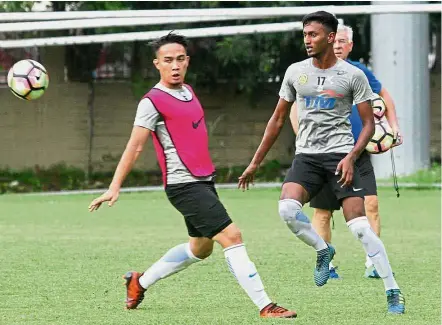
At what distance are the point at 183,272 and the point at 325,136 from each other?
8.27 feet

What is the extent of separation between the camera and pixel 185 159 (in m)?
7.33

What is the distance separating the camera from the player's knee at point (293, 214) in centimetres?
789

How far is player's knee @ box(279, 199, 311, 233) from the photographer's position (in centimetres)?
789

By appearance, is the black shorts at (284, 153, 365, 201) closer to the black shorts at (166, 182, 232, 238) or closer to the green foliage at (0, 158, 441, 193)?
the black shorts at (166, 182, 232, 238)

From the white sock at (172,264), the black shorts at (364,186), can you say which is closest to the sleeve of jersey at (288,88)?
the black shorts at (364,186)

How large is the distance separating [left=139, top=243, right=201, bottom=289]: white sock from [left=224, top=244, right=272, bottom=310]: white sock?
0.55m

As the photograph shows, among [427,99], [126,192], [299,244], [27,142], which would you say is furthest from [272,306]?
[27,142]

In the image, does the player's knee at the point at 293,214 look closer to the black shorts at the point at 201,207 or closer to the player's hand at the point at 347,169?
the player's hand at the point at 347,169

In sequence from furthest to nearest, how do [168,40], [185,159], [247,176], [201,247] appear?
[247,176] < [201,247] < [168,40] < [185,159]

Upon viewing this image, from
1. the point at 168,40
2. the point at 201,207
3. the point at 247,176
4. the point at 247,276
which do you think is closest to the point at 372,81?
the point at 247,176

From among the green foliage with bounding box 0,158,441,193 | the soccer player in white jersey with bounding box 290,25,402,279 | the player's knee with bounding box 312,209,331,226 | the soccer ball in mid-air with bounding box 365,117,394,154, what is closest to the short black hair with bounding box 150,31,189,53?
the soccer player in white jersey with bounding box 290,25,402,279

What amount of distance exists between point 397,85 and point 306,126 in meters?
16.8

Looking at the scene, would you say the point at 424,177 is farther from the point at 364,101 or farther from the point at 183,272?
the point at 364,101

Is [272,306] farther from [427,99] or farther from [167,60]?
[427,99]
